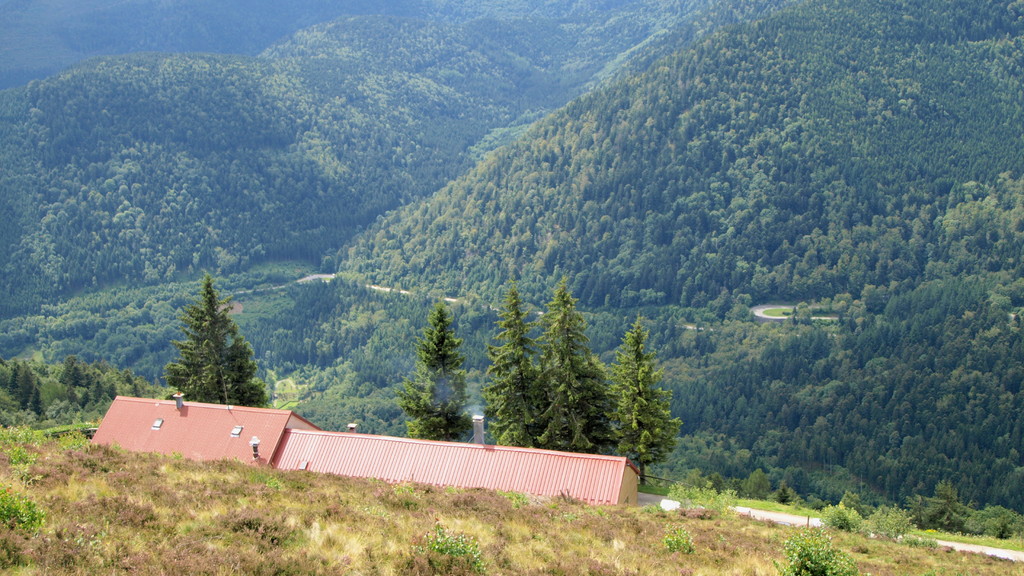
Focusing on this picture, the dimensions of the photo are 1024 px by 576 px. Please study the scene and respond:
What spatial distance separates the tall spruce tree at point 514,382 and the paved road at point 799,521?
33.4ft

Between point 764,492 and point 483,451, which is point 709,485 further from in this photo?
point 764,492

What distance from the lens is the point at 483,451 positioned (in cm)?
4269

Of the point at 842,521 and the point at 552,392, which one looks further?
the point at 552,392

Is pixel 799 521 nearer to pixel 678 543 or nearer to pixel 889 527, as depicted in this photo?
pixel 889 527

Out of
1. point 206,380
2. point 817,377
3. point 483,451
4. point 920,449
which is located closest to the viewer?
point 483,451

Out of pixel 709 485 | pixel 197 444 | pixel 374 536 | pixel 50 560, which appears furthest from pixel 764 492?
pixel 50 560

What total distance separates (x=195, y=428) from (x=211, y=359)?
18.8 meters

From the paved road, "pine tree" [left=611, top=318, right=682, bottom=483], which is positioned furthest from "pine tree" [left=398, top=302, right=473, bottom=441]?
the paved road

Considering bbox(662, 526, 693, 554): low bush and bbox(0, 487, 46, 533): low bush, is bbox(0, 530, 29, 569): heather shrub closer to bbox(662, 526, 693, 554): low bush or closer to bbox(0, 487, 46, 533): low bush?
bbox(0, 487, 46, 533): low bush

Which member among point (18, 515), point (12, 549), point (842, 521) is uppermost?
point (18, 515)

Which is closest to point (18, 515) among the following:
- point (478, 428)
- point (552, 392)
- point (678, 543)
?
point (678, 543)

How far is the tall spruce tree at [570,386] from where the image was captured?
54.1 metres

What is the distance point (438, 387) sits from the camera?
57750 millimetres

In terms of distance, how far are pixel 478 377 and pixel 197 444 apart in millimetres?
135133
